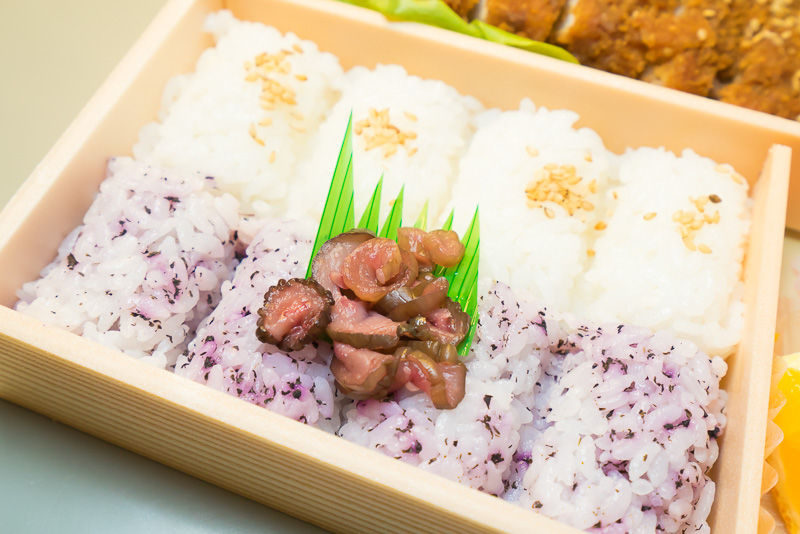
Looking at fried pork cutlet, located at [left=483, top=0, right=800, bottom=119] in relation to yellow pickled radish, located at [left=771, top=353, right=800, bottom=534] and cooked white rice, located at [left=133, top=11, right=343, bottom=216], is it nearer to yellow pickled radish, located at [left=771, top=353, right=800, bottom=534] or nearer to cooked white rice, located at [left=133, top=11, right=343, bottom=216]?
cooked white rice, located at [left=133, top=11, right=343, bottom=216]

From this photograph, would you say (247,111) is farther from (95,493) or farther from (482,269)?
(95,493)

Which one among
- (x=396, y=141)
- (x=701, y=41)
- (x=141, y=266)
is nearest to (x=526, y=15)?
(x=701, y=41)

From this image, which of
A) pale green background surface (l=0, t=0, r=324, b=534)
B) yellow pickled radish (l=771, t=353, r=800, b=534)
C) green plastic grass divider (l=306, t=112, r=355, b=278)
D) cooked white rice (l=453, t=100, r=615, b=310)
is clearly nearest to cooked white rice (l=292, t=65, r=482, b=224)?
cooked white rice (l=453, t=100, r=615, b=310)

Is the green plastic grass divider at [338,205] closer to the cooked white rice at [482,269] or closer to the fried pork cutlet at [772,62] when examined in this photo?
the cooked white rice at [482,269]

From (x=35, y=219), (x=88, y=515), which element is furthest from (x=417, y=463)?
(x=35, y=219)

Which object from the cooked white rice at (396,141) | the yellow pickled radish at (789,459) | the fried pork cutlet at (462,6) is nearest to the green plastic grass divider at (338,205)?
the cooked white rice at (396,141)

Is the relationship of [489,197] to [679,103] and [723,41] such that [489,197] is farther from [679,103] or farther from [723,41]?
[723,41]
